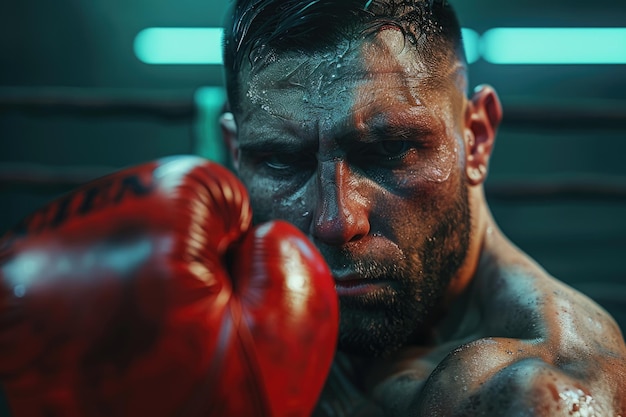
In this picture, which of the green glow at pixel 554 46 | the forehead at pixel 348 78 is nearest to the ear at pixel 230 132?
the forehead at pixel 348 78

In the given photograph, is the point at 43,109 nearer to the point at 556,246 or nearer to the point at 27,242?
the point at 27,242

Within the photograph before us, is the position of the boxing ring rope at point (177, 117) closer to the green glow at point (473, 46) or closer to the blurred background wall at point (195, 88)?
the blurred background wall at point (195, 88)

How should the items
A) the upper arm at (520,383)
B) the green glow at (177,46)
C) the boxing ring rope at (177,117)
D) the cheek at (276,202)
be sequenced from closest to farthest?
the upper arm at (520,383)
the cheek at (276,202)
the boxing ring rope at (177,117)
the green glow at (177,46)

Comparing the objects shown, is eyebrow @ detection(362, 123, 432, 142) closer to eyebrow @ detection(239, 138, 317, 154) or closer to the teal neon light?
eyebrow @ detection(239, 138, 317, 154)

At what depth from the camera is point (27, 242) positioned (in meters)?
0.77

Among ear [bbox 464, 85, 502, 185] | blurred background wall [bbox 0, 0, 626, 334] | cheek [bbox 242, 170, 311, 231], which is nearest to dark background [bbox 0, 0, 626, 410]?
blurred background wall [bbox 0, 0, 626, 334]

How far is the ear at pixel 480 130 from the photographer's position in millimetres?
1372

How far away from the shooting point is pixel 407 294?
4.09ft

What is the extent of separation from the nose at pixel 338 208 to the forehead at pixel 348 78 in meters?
0.10

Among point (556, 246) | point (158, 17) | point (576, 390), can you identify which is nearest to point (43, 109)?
point (576, 390)

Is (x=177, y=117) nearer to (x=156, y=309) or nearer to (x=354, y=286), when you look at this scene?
(x=354, y=286)

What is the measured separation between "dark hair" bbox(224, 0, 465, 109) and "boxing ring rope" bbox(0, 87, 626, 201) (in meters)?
1.12

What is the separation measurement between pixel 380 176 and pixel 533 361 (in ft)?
1.35

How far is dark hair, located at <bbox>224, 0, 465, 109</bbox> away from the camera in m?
1.18
